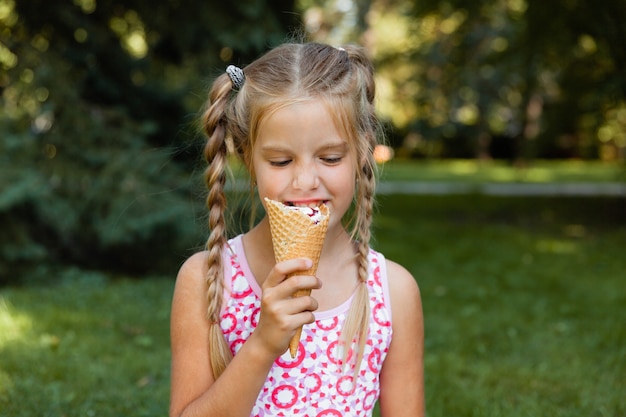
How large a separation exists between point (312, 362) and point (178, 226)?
179 inches

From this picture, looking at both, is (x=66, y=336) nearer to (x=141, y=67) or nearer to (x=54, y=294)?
(x=54, y=294)

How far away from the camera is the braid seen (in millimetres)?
2104

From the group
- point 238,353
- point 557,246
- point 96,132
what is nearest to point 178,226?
point 96,132

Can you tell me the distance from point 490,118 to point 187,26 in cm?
2614

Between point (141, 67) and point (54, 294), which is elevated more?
point (141, 67)

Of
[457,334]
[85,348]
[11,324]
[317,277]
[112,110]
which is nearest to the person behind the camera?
[317,277]

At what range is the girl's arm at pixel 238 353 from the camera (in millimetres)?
1750

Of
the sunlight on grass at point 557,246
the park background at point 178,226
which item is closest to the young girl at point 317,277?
the park background at point 178,226

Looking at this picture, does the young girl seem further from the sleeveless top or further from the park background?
the park background

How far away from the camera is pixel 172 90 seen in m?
7.44

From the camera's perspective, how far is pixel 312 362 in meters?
2.18

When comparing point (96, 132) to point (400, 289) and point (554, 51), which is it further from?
point (554, 51)

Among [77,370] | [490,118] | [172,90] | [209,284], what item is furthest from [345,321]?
[490,118]

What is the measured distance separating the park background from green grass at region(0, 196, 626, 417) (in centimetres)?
2
